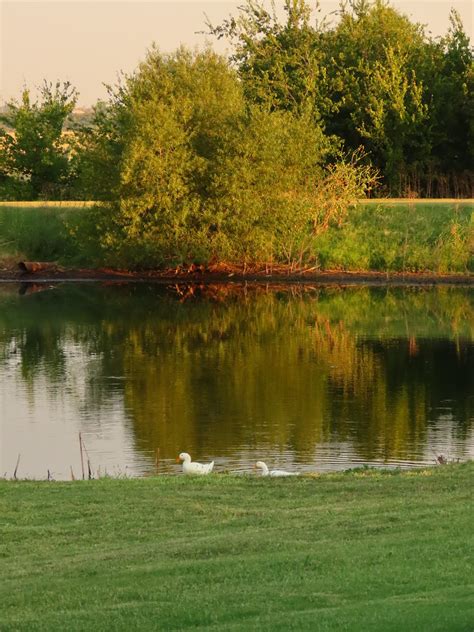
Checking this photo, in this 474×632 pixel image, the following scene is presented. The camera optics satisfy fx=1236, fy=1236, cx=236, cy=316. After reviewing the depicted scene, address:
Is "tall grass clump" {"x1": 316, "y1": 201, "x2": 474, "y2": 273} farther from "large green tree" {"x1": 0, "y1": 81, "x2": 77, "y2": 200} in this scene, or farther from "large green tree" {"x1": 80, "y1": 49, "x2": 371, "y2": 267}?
"large green tree" {"x1": 0, "y1": 81, "x2": 77, "y2": 200}

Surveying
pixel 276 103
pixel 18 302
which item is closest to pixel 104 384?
pixel 18 302

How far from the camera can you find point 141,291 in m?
55.6

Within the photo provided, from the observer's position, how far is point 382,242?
193 ft

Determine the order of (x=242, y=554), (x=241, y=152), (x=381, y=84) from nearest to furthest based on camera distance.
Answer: (x=242, y=554)
(x=241, y=152)
(x=381, y=84)

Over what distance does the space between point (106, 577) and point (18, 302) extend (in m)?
40.7

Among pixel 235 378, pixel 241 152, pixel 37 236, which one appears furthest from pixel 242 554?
pixel 37 236

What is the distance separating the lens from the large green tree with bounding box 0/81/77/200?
234 feet

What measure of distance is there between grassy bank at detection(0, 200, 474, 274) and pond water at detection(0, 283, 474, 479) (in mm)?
3422

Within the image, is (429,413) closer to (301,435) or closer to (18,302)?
(301,435)

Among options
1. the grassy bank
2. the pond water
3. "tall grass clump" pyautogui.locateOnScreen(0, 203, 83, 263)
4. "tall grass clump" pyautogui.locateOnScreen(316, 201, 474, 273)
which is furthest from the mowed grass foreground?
"tall grass clump" pyautogui.locateOnScreen(0, 203, 83, 263)

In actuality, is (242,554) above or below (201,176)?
below

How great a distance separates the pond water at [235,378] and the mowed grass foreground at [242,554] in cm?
541

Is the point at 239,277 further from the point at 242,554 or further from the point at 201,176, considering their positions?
Answer: the point at 242,554

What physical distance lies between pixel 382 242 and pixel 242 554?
4732 cm
